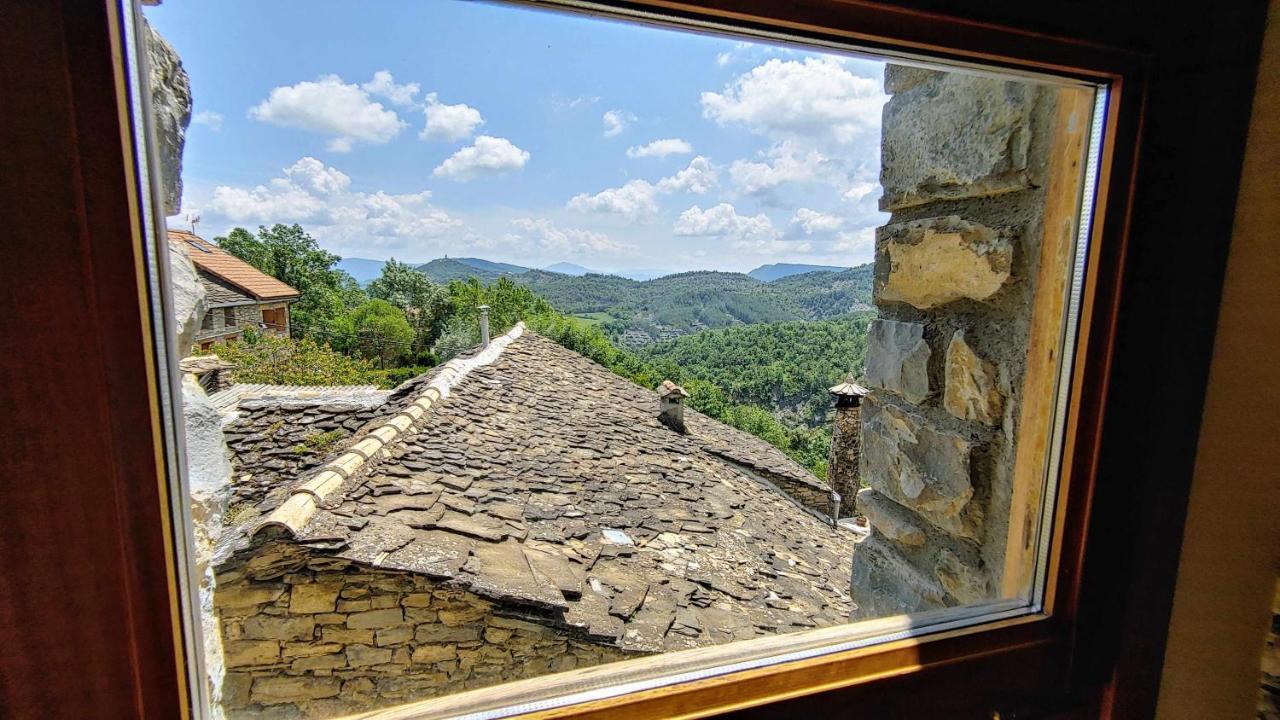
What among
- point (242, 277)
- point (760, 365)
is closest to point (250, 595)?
point (242, 277)

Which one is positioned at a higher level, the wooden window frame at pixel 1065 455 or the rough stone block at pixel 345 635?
the wooden window frame at pixel 1065 455

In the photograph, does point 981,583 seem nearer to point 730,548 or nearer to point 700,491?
point 730,548

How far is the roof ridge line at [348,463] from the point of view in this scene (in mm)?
2659

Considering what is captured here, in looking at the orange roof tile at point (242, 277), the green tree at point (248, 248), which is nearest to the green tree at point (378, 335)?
the green tree at point (248, 248)

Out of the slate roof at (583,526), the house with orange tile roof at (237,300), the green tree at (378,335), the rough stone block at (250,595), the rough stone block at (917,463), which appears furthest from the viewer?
the green tree at (378,335)

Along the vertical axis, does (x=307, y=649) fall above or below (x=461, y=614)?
below

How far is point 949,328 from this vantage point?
3.04 feet

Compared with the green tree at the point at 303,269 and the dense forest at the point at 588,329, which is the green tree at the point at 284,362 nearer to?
the dense forest at the point at 588,329

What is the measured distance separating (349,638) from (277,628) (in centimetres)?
33

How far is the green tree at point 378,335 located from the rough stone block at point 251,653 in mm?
13435

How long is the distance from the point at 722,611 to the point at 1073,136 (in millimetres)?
2836

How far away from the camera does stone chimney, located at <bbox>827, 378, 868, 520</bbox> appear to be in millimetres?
6266

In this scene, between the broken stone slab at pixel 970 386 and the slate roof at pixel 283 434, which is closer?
the broken stone slab at pixel 970 386

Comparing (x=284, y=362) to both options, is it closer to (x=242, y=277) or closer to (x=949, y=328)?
(x=242, y=277)
